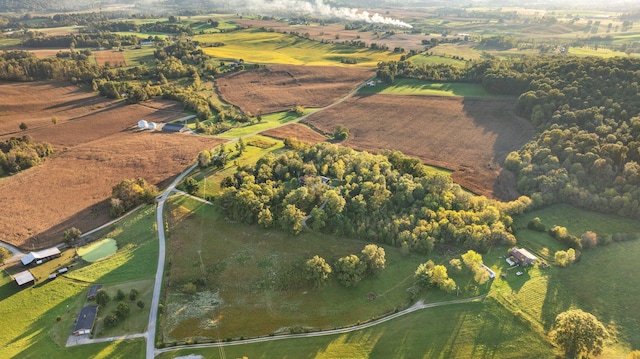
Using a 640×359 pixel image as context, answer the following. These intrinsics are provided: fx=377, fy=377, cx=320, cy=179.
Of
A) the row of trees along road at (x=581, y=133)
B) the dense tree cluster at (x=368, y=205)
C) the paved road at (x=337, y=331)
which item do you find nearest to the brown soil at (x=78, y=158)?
the dense tree cluster at (x=368, y=205)

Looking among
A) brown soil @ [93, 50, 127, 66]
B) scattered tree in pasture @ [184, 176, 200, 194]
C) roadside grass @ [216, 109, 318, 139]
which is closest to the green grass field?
scattered tree in pasture @ [184, 176, 200, 194]

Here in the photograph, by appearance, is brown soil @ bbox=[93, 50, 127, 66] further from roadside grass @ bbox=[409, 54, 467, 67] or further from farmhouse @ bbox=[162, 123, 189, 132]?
roadside grass @ bbox=[409, 54, 467, 67]

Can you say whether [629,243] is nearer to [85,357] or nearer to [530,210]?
[530,210]

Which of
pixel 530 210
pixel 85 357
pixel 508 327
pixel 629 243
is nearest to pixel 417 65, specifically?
pixel 530 210

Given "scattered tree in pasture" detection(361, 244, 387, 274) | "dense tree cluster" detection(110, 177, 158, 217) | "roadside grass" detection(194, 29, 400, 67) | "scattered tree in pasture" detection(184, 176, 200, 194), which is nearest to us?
"scattered tree in pasture" detection(361, 244, 387, 274)

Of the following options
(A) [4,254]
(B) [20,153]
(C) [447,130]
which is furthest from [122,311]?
(C) [447,130]

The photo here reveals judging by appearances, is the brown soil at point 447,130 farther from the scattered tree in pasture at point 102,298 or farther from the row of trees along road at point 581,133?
the scattered tree in pasture at point 102,298

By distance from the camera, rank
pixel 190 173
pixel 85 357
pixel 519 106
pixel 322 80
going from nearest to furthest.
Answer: pixel 85 357 < pixel 190 173 < pixel 519 106 < pixel 322 80
